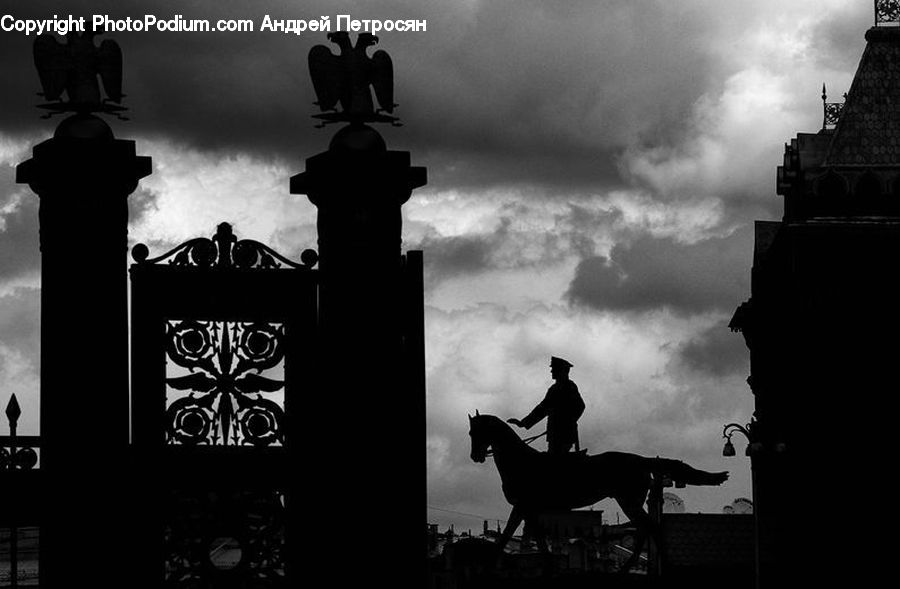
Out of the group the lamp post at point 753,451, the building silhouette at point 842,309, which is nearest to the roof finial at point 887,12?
the building silhouette at point 842,309

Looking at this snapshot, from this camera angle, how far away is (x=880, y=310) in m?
85.8

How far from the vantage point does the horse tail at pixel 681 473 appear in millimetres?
32500

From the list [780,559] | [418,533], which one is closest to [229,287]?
[418,533]

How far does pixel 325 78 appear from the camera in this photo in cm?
2506

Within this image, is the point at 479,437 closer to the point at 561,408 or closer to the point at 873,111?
the point at 561,408

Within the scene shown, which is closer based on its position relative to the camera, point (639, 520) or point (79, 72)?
point (79, 72)

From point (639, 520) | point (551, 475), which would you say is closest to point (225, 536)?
point (551, 475)

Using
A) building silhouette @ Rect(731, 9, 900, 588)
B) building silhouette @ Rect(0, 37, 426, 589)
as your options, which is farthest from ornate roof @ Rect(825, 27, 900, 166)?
building silhouette @ Rect(0, 37, 426, 589)

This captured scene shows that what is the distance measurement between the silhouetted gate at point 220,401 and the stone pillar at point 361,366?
0.34 meters

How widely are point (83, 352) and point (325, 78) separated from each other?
327cm

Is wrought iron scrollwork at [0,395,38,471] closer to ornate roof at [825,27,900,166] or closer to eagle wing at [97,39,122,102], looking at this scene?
eagle wing at [97,39,122,102]

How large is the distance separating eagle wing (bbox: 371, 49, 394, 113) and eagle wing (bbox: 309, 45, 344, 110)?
12.8 inches

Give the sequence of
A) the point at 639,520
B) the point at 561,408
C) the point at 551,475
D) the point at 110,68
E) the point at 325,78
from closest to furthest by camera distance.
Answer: the point at 110,68 → the point at 325,78 → the point at 561,408 → the point at 551,475 → the point at 639,520

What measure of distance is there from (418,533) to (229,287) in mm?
2811
